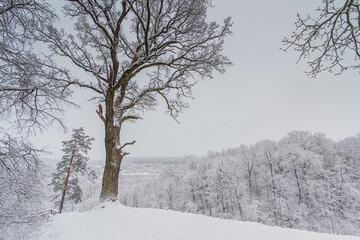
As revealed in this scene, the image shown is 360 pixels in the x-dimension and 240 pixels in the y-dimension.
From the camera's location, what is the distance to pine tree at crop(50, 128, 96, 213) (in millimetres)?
14720

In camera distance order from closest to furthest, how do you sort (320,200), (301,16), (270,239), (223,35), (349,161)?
(301,16)
(270,239)
(223,35)
(320,200)
(349,161)

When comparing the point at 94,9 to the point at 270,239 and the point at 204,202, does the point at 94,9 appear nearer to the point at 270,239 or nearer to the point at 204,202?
the point at 270,239

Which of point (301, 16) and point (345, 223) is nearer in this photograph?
point (301, 16)

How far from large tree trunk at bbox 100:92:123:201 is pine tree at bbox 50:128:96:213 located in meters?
11.3

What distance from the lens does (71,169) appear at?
15.2 meters

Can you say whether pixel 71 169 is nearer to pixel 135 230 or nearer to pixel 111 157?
A: pixel 111 157

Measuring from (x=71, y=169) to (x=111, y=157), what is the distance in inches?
514

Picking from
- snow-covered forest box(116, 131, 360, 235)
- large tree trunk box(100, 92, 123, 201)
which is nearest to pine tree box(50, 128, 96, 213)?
large tree trunk box(100, 92, 123, 201)

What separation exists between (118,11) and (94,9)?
1014 millimetres

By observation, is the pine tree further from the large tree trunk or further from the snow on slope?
the snow on slope

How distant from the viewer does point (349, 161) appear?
2516 centimetres

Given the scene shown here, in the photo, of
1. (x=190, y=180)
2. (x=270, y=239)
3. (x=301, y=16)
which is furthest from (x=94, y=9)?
(x=190, y=180)

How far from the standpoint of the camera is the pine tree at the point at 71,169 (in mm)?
14720

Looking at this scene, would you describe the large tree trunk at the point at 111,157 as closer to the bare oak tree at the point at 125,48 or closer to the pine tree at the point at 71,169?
the bare oak tree at the point at 125,48
